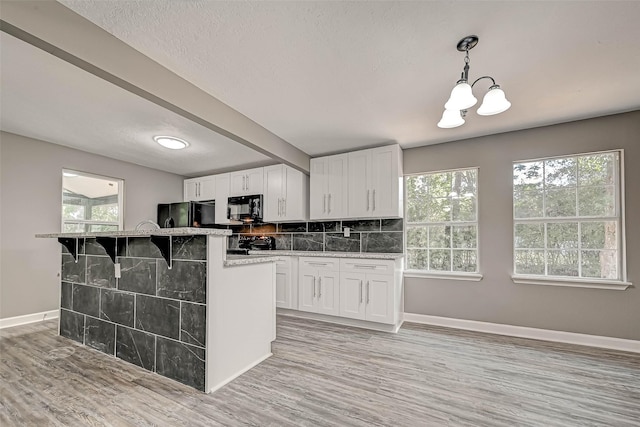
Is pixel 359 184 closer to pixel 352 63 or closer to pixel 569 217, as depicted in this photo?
pixel 352 63

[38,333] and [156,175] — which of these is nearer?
[38,333]

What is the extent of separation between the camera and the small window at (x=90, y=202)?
4.14 m

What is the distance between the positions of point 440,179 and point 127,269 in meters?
3.85

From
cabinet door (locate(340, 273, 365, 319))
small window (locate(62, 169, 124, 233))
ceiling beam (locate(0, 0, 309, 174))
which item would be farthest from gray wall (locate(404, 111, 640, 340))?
small window (locate(62, 169, 124, 233))

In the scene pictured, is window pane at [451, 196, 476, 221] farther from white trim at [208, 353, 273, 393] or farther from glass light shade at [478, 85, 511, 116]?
white trim at [208, 353, 273, 393]

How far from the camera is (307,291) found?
397cm

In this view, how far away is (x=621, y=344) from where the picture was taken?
2.86m

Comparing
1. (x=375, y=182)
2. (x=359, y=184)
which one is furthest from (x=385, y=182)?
(x=359, y=184)

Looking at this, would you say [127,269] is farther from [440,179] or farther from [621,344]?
[621,344]

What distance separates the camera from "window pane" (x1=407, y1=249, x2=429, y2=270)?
155 inches

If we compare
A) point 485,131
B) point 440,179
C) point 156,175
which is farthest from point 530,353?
point 156,175

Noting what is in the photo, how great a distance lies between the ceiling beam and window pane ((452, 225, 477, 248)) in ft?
9.98

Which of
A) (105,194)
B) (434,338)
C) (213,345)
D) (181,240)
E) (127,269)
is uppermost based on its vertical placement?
(105,194)

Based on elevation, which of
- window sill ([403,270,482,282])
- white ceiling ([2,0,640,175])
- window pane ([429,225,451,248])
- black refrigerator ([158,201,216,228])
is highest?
white ceiling ([2,0,640,175])
